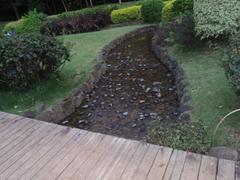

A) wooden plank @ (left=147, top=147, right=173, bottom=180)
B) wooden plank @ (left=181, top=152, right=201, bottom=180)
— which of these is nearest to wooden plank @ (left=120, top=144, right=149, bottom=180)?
wooden plank @ (left=147, top=147, right=173, bottom=180)

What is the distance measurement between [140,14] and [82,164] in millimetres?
9873

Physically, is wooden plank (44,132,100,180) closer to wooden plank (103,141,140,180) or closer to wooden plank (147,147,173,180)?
wooden plank (103,141,140,180)

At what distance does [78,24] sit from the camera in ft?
41.6

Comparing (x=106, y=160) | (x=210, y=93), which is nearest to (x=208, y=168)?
(x=106, y=160)

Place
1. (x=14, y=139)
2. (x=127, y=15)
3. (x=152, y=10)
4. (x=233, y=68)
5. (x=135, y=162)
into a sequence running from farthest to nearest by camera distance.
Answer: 1. (x=127, y=15)
2. (x=152, y=10)
3. (x=14, y=139)
4. (x=233, y=68)
5. (x=135, y=162)

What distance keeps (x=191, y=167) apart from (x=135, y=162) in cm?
54

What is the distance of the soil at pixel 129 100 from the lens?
4.58 m

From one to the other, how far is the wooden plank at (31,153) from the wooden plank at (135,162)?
1054 millimetres

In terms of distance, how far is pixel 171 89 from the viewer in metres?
5.64

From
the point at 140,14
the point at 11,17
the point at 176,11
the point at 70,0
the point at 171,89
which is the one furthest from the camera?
the point at 11,17

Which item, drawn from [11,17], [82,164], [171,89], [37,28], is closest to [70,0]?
[11,17]

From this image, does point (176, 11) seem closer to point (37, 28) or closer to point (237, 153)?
point (37, 28)

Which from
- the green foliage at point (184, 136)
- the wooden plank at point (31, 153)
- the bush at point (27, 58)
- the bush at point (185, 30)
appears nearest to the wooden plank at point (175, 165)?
the green foliage at point (184, 136)

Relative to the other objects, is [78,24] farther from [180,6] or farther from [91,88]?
[91,88]
